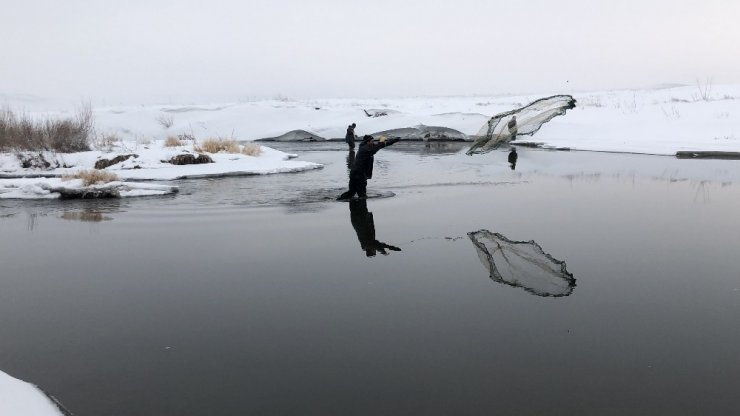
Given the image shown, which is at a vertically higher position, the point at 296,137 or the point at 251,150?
the point at 296,137

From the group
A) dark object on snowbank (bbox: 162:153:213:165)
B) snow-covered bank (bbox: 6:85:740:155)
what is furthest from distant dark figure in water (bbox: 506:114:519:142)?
snow-covered bank (bbox: 6:85:740:155)

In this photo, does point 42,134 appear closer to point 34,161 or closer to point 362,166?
point 34,161

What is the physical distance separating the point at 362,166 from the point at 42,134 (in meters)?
16.7

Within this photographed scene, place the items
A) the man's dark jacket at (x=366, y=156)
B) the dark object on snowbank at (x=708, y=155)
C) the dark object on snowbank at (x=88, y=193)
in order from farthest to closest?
the dark object on snowbank at (x=708, y=155) → the dark object on snowbank at (x=88, y=193) → the man's dark jacket at (x=366, y=156)

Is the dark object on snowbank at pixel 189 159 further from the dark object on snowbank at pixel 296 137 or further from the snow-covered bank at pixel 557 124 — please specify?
the dark object on snowbank at pixel 296 137

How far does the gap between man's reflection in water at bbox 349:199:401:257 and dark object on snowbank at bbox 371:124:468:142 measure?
23818 mm

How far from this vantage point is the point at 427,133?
35.7m

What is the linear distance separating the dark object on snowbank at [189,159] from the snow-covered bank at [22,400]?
1708 centimetres

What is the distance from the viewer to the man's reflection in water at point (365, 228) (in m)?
7.79

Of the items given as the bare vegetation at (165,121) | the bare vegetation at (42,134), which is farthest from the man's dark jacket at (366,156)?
the bare vegetation at (165,121)

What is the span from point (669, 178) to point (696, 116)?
2050 centimetres

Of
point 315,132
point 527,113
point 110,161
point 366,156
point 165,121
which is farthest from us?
point 165,121

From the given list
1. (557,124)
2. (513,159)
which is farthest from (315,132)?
(513,159)

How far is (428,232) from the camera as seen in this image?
880 cm
